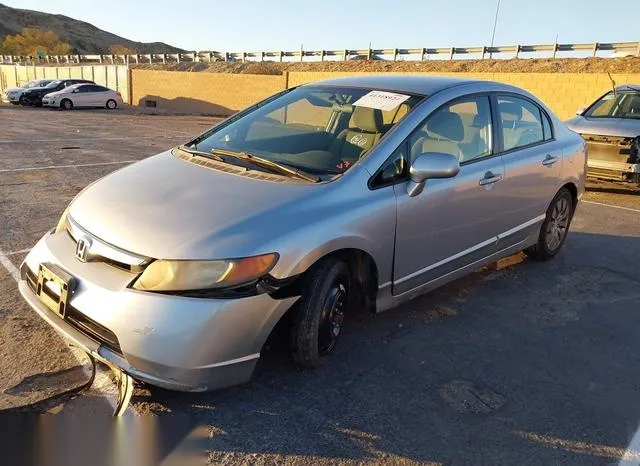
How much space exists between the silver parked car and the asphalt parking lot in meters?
4.33

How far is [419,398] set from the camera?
2.94 m

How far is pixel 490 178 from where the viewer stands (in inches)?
157

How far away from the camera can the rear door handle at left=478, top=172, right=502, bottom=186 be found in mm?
3904

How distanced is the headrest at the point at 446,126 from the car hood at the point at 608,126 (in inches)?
235

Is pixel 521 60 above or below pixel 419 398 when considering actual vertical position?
above

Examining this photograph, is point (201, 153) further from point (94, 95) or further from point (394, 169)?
point (94, 95)

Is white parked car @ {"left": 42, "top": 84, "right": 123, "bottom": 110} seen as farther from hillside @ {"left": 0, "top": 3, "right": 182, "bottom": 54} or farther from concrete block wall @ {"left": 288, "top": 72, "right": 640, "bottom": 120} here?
hillside @ {"left": 0, "top": 3, "right": 182, "bottom": 54}

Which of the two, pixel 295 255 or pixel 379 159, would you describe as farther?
pixel 379 159

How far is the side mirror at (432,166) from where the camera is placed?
10.6 feet

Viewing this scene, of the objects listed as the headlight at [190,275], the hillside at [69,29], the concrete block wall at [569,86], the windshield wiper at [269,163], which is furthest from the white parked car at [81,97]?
the hillside at [69,29]

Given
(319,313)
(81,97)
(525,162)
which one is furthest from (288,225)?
(81,97)

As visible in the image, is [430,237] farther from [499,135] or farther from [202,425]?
[202,425]

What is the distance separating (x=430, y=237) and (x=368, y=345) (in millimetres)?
817

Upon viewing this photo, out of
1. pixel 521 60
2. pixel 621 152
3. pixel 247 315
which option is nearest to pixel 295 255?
pixel 247 315
